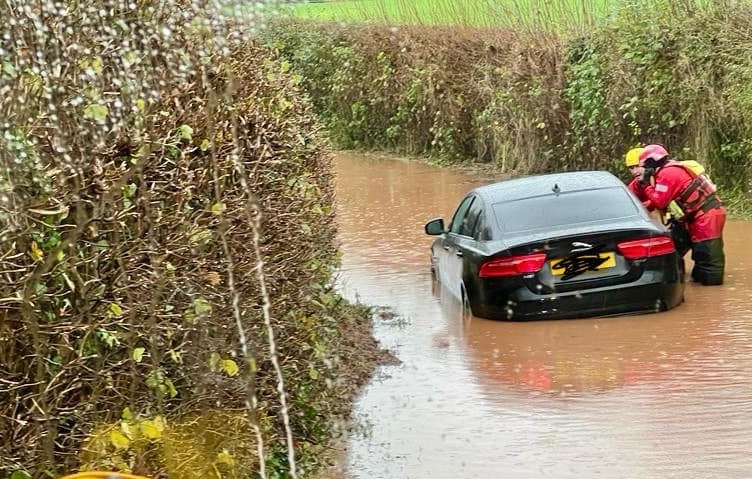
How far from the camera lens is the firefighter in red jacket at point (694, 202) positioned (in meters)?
11.1

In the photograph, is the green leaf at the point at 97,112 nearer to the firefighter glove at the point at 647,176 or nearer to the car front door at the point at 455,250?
the car front door at the point at 455,250

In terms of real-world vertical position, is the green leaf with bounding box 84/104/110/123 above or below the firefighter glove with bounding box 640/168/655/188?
above

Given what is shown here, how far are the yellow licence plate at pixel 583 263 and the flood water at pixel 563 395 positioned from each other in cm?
47

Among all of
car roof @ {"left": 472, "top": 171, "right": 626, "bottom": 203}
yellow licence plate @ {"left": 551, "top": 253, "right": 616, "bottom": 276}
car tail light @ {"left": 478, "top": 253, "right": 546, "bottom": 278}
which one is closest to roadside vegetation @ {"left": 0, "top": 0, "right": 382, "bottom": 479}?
car tail light @ {"left": 478, "top": 253, "right": 546, "bottom": 278}

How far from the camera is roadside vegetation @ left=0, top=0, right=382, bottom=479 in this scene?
14.6ft

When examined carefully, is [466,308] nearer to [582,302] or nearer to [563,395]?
[582,302]

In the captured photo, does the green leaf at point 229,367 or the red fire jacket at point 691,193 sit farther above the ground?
the green leaf at point 229,367

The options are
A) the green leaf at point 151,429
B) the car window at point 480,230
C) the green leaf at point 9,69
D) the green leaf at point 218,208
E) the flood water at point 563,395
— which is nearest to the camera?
the green leaf at point 9,69

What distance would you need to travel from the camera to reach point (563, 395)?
8.23 meters

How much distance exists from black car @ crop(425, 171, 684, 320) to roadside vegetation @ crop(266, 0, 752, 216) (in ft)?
8.45

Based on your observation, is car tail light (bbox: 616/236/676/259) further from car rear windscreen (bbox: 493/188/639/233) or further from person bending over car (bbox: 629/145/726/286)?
person bending over car (bbox: 629/145/726/286)

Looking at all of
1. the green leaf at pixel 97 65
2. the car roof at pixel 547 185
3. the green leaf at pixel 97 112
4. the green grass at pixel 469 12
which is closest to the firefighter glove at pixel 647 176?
the car roof at pixel 547 185

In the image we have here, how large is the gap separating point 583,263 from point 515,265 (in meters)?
0.56

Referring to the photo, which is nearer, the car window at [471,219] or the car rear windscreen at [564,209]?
the car rear windscreen at [564,209]
